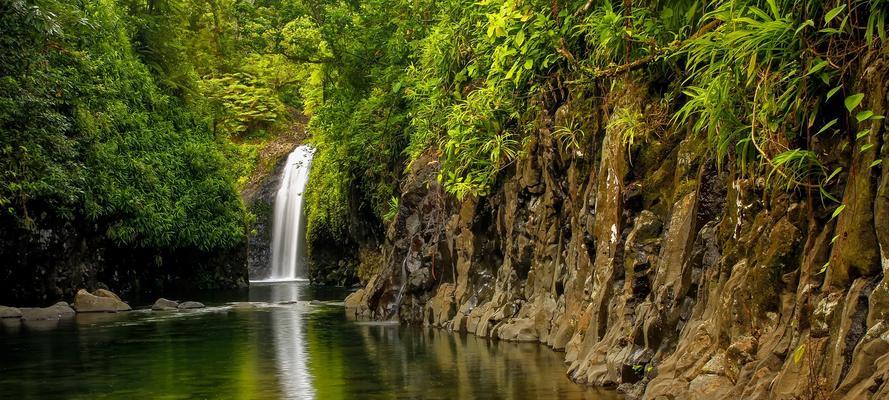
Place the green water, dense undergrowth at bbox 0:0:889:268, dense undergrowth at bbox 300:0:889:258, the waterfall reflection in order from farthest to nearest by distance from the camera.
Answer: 1. the waterfall reflection
2. the green water
3. dense undergrowth at bbox 0:0:889:268
4. dense undergrowth at bbox 300:0:889:258

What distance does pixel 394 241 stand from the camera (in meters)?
18.4

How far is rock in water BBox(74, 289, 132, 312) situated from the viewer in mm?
21797

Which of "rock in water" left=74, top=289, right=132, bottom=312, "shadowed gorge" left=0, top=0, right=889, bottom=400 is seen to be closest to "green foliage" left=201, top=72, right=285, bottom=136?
"shadowed gorge" left=0, top=0, right=889, bottom=400

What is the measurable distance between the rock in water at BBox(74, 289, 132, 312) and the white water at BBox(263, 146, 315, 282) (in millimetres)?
11340

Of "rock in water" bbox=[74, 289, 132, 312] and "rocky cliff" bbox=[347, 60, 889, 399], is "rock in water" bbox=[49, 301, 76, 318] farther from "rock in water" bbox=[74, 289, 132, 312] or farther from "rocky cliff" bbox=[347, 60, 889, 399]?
"rocky cliff" bbox=[347, 60, 889, 399]

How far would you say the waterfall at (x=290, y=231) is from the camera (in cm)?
3347

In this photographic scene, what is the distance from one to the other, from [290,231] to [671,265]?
1025 inches

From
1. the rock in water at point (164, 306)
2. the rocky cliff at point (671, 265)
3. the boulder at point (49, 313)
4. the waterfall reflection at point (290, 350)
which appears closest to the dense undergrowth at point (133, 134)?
the boulder at point (49, 313)

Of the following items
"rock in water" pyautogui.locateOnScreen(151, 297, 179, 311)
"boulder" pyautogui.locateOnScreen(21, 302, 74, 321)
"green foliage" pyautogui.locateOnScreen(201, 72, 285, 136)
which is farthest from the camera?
"green foliage" pyautogui.locateOnScreen(201, 72, 285, 136)

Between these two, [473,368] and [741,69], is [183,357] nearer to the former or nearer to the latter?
[473,368]

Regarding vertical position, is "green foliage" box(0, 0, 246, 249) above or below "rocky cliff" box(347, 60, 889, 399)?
above

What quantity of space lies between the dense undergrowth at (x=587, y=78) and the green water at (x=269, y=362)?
2.55 metres

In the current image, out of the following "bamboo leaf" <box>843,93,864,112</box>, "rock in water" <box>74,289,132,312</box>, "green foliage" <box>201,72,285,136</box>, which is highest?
"green foliage" <box>201,72,285,136</box>

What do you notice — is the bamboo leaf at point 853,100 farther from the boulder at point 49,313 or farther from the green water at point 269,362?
the boulder at point 49,313
